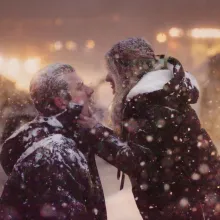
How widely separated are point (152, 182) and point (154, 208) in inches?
9.0

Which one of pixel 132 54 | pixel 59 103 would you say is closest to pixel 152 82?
pixel 132 54

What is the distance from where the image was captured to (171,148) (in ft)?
9.07

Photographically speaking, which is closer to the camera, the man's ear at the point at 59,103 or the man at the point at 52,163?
the man at the point at 52,163

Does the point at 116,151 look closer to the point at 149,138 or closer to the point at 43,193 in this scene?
the point at 149,138

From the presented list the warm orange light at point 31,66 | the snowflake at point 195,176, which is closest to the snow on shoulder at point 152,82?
the snowflake at point 195,176

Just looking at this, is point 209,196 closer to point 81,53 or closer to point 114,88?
point 114,88

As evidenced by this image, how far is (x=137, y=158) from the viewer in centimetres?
266

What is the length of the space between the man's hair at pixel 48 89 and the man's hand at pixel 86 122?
16cm

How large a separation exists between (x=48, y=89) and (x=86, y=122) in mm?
344

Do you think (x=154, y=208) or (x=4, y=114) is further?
(x=4, y=114)

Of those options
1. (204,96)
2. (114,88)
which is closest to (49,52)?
(204,96)

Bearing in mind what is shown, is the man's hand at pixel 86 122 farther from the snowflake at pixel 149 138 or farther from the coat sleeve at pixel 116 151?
the snowflake at pixel 149 138

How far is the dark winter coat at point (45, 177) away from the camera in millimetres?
1963

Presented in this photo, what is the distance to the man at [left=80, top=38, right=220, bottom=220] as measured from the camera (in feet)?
8.93
